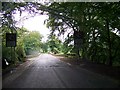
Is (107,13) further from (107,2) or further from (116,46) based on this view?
(116,46)

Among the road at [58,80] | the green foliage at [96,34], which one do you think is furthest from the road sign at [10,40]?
the road at [58,80]

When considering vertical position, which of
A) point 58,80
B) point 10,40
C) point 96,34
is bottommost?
point 58,80

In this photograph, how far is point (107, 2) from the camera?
20656 millimetres

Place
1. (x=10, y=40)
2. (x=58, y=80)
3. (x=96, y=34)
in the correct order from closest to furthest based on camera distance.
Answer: (x=58, y=80)
(x=10, y=40)
(x=96, y=34)

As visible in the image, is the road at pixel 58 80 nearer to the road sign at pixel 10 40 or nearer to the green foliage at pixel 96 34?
the green foliage at pixel 96 34

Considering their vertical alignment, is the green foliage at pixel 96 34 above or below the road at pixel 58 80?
above

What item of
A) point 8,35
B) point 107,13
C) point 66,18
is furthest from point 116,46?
point 8,35

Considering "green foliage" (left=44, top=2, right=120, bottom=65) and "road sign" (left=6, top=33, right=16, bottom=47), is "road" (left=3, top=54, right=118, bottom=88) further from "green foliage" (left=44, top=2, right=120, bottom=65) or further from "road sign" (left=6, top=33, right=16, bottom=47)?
"road sign" (left=6, top=33, right=16, bottom=47)

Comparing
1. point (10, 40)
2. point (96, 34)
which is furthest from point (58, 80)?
point (96, 34)

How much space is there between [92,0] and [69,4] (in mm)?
2315

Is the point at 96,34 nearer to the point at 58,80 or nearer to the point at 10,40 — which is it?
the point at 10,40

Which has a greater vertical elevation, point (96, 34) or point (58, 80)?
point (96, 34)

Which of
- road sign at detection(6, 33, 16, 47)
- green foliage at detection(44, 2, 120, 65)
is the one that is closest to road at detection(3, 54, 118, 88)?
green foliage at detection(44, 2, 120, 65)

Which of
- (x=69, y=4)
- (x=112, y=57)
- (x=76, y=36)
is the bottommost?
(x=112, y=57)
